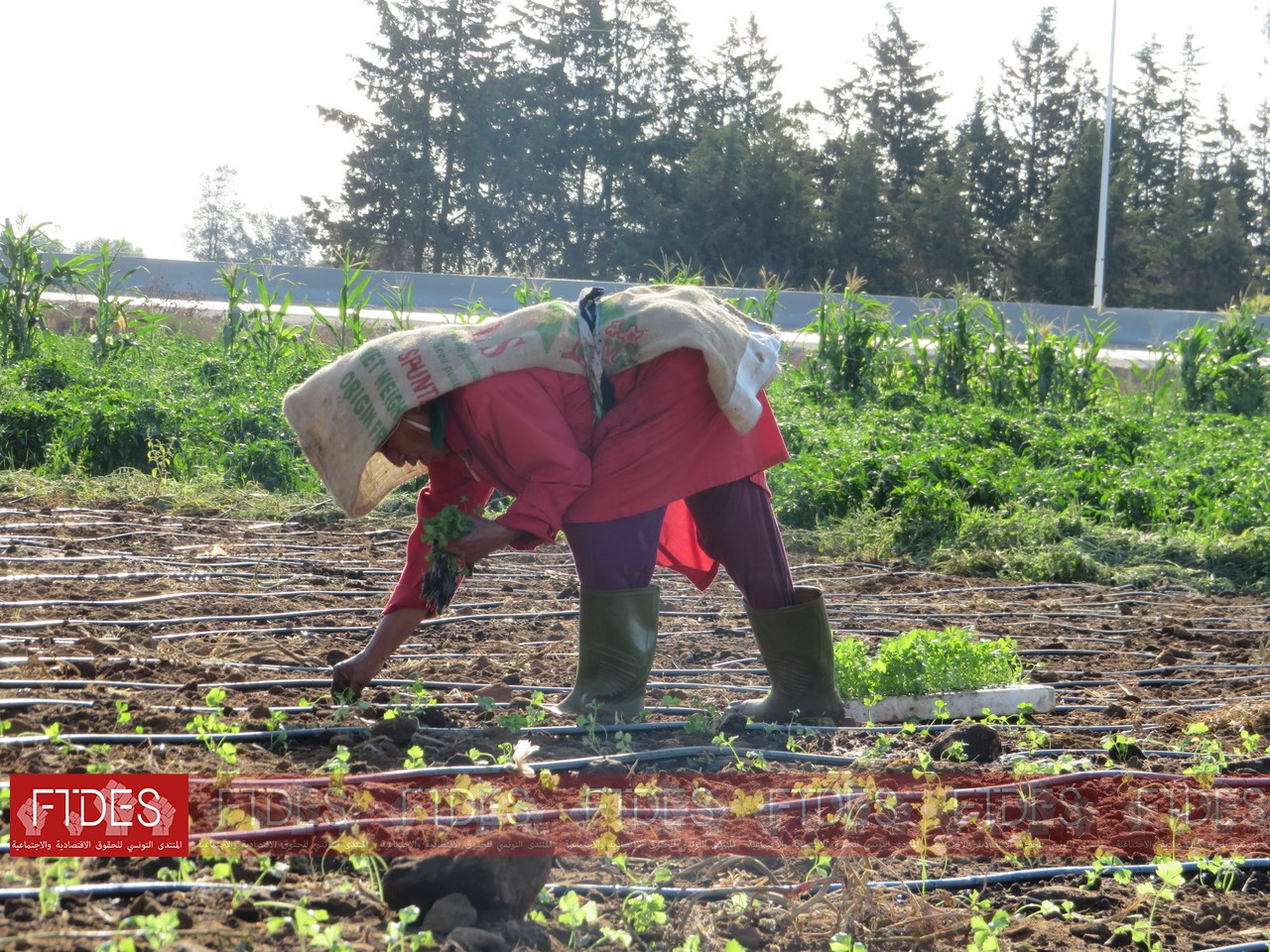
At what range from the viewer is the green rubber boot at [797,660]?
3414 millimetres

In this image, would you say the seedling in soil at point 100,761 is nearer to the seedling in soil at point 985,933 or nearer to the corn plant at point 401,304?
the seedling in soil at point 985,933

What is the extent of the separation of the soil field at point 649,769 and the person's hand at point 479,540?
422 mm

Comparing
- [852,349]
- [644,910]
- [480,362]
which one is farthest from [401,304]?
[644,910]

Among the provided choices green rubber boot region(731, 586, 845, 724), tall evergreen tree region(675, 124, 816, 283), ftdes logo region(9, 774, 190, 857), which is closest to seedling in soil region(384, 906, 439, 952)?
ftdes logo region(9, 774, 190, 857)

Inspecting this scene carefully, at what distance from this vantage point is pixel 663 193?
28828 mm

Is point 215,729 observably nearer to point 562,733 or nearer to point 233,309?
point 562,733

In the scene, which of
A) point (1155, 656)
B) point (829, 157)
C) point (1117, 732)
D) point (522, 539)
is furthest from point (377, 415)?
point (829, 157)

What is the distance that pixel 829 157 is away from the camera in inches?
1208

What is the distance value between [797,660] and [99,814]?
183cm

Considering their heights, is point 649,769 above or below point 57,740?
below

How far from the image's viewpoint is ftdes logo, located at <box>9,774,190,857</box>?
220 centimetres

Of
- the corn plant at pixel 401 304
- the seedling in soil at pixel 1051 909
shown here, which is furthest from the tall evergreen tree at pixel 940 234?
the seedling in soil at pixel 1051 909

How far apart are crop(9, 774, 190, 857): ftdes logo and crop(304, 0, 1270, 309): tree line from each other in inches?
993

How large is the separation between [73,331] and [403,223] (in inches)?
709
